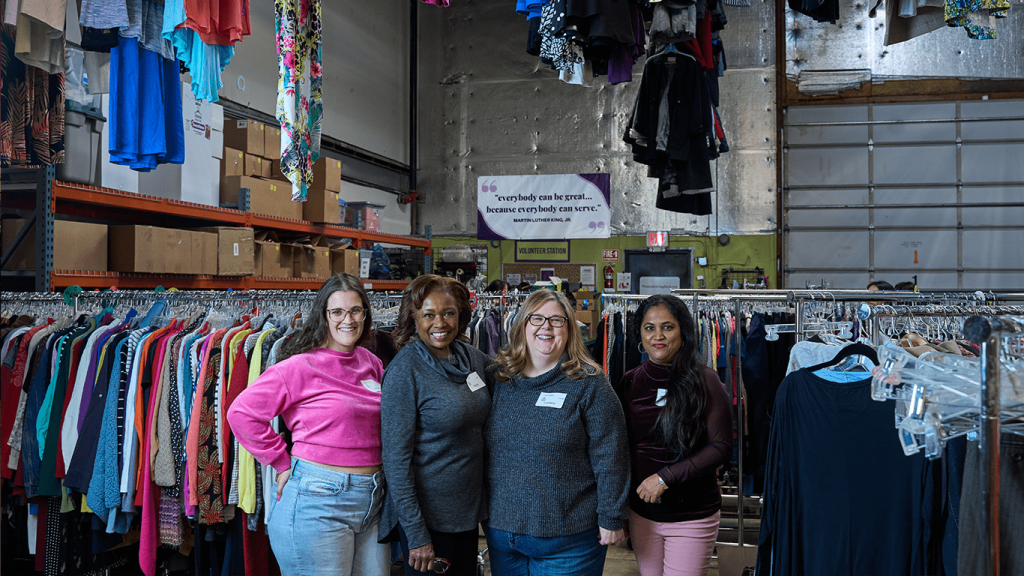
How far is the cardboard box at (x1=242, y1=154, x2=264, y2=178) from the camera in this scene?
5824mm

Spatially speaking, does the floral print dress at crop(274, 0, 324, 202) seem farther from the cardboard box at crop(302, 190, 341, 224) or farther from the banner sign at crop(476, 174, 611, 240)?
the banner sign at crop(476, 174, 611, 240)

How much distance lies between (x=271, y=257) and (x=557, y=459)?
4.54m

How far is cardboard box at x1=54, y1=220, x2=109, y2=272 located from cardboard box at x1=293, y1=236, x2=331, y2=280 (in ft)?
7.27

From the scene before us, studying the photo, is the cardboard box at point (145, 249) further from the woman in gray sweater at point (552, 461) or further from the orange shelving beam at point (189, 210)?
the woman in gray sweater at point (552, 461)

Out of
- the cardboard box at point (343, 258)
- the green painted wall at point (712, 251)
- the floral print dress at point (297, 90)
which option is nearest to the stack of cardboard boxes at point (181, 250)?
the floral print dress at point (297, 90)

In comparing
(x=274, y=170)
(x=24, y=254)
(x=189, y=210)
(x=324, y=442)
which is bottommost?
(x=324, y=442)

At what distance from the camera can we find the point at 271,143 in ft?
20.5

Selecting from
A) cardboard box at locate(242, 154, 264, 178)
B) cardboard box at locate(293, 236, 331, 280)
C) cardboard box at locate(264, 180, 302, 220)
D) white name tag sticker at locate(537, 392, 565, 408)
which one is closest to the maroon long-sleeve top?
white name tag sticker at locate(537, 392, 565, 408)

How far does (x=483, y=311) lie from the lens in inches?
187

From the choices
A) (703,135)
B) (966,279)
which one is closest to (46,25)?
(703,135)

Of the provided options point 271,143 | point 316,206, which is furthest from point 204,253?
point 316,206

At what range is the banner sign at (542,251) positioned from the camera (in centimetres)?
1031

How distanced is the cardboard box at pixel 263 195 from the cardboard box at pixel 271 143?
255mm

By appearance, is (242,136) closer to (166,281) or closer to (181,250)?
(181,250)
